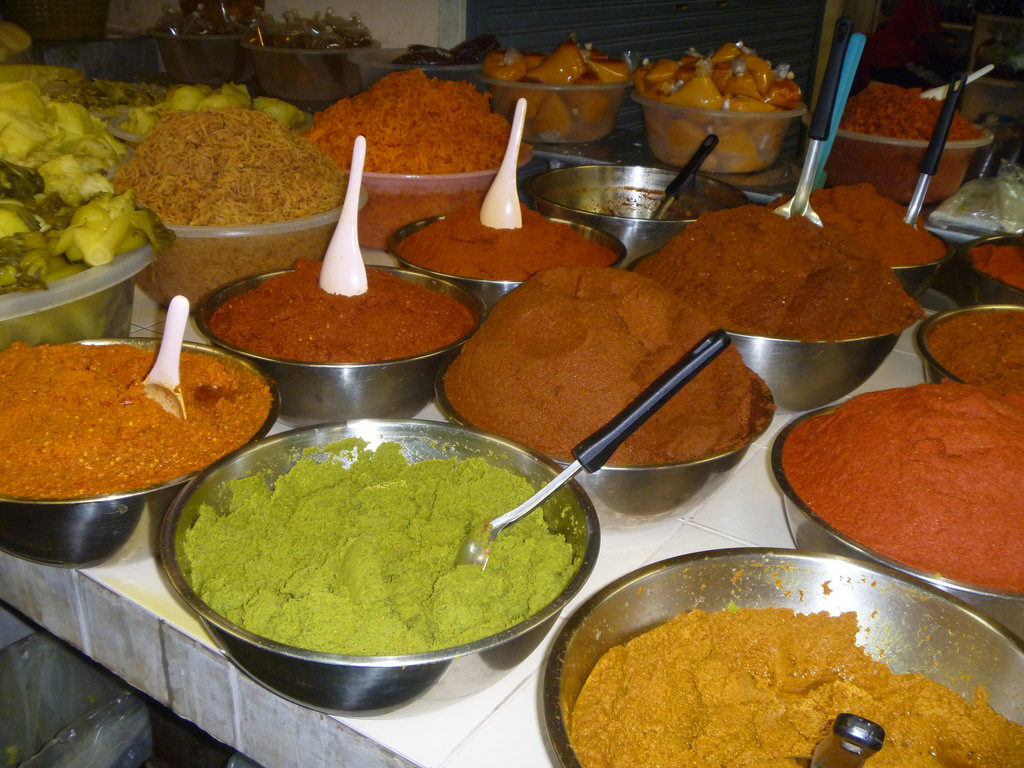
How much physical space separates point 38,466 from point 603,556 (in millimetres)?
588

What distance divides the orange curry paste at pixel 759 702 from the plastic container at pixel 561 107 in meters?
1.55

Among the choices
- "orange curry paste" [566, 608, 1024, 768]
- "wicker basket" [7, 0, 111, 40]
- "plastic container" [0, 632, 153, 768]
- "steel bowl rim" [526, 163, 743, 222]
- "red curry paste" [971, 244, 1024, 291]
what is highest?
"wicker basket" [7, 0, 111, 40]

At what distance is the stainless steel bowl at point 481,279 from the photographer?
126 cm

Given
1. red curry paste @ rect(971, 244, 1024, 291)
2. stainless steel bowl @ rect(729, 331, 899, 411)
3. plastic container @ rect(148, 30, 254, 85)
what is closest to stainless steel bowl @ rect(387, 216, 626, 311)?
stainless steel bowl @ rect(729, 331, 899, 411)

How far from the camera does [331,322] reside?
1.07 meters

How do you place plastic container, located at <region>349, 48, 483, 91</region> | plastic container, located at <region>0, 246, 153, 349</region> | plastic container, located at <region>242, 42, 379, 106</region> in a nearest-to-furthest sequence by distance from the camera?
1. plastic container, located at <region>0, 246, 153, 349</region>
2. plastic container, located at <region>349, 48, 483, 91</region>
3. plastic container, located at <region>242, 42, 379, 106</region>

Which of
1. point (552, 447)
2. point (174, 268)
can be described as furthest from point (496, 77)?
point (552, 447)

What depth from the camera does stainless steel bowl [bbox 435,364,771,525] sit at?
862mm

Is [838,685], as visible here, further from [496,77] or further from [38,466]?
[496,77]

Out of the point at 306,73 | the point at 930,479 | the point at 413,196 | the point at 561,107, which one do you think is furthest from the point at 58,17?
the point at 930,479

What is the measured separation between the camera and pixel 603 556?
956mm

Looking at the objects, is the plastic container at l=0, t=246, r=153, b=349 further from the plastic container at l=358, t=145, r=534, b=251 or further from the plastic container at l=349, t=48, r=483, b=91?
the plastic container at l=349, t=48, r=483, b=91

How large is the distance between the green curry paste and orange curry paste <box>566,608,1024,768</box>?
0.34 feet

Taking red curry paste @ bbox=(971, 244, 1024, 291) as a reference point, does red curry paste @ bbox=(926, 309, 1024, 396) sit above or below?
below
